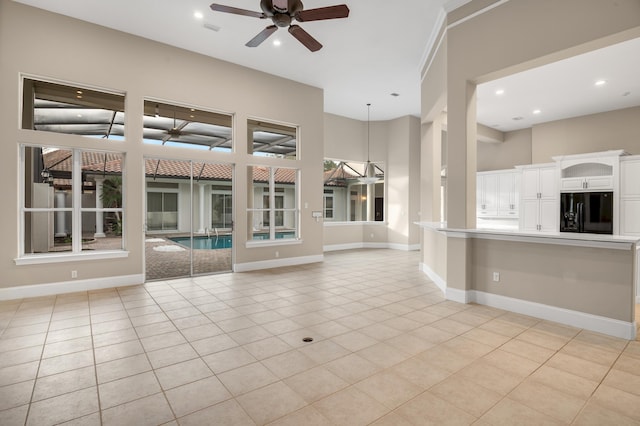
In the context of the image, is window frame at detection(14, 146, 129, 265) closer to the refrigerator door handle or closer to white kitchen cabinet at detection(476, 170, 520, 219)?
the refrigerator door handle

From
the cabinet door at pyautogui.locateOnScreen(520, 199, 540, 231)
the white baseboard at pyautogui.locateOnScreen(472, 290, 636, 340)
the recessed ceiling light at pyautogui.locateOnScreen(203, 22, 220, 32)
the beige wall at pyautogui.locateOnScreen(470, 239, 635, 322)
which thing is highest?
the recessed ceiling light at pyautogui.locateOnScreen(203, 22, 220, 32)

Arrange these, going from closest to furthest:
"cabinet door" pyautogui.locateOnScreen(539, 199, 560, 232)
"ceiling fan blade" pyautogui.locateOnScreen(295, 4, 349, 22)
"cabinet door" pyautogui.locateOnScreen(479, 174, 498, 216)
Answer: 1. "ceiling fan blade" pyautogui.locateOnScreen(295, 4, 349, 22)
2. "cabinet door" pyautogui.locateOnScreen(539, 199, 560, 232)
3. "cabinet door" pyautogui.locateOnScreen(479, 174, 498, 216)

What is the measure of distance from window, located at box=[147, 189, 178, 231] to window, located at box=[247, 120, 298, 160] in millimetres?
1966

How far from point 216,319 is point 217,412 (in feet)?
6.21

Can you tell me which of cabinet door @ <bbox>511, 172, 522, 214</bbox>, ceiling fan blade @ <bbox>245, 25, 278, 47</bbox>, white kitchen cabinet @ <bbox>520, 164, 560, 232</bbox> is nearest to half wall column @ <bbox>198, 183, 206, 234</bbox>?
ceiling fan blade @ <bbox>245, 25, 278, 47</bbox>

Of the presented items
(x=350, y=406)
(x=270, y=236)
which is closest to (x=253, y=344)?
(x=350, y=406)

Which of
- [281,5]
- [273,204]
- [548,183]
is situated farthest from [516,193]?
[281,5]

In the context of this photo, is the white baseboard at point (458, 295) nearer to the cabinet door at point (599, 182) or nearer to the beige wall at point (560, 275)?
the beige wall at point (560, 275)

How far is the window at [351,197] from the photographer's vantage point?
10.9 meters

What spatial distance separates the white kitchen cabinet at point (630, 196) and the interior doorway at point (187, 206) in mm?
7894

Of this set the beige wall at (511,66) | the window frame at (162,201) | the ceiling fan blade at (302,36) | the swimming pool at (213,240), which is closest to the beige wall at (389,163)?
the swimming pool at (213,240)

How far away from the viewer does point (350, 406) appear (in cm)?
217

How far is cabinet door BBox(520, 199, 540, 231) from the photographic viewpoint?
26.4 feet

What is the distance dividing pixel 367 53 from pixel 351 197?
5.85 m
